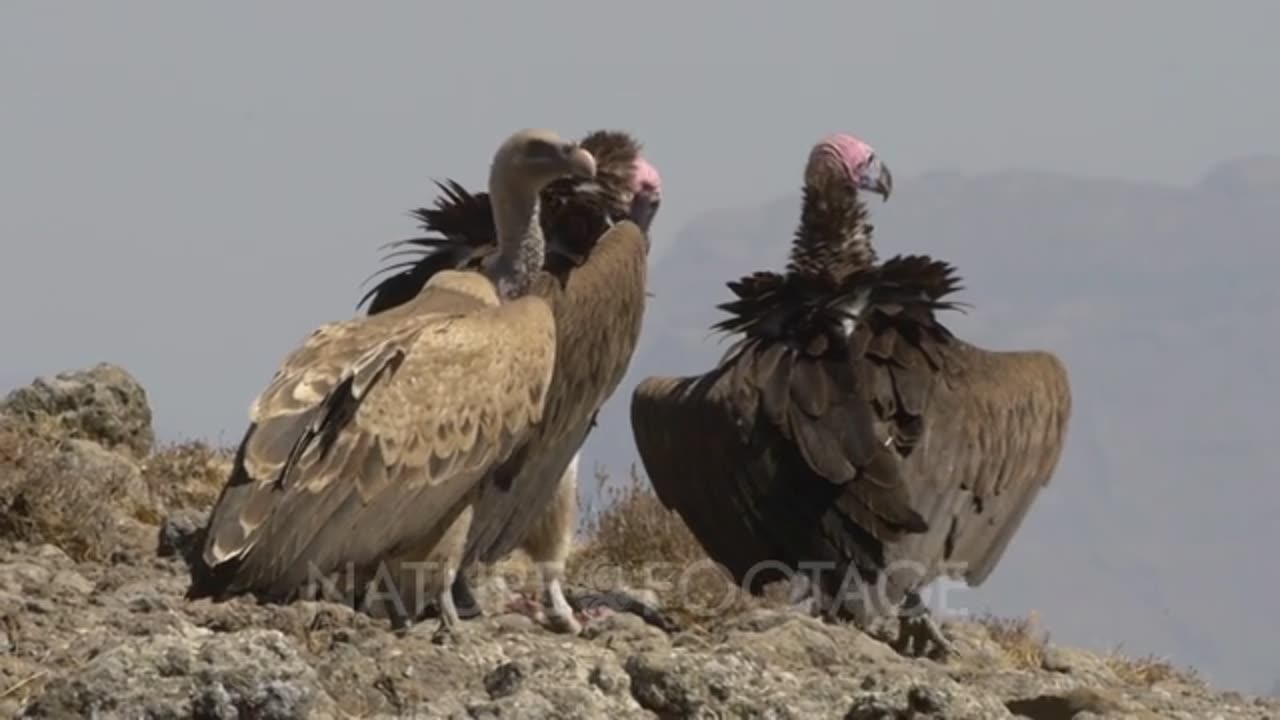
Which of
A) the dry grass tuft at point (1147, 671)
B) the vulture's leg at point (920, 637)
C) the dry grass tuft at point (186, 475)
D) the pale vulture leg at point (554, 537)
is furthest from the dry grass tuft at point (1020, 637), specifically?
the dry grass tuft at point (186, 475)

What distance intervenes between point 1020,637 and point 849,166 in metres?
2.23

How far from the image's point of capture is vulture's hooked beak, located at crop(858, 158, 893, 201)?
13.1 metres

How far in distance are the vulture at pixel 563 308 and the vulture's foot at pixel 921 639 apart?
1178mm

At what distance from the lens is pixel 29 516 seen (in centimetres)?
1146

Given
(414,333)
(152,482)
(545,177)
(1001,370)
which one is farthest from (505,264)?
(152,482)

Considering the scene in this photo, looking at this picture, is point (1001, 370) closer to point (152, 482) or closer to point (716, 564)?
point (716, 564)

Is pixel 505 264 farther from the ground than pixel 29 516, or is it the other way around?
pixel 505 264

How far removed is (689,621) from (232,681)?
442 cm

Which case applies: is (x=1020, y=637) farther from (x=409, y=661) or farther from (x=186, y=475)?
(x=409, y=661)

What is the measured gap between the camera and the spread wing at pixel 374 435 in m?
8.88

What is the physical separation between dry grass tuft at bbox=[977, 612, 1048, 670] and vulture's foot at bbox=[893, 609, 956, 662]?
1.95ft

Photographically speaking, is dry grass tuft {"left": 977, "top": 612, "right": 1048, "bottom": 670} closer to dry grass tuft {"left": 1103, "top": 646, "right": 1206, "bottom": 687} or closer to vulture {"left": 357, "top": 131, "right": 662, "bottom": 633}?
dry grass tuft {"left": 1103, "top": 646, "right": 1206, "bottom": 687}

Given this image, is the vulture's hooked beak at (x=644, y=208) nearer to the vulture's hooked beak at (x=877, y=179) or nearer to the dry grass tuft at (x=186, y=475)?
the vulture's hooked beak at (x=877, y=179)

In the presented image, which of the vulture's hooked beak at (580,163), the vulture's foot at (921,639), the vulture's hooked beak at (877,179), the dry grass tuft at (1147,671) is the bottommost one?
the vulture's foot at (921,639)
